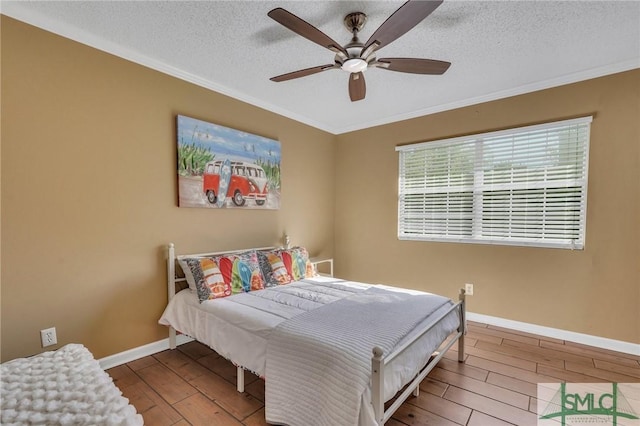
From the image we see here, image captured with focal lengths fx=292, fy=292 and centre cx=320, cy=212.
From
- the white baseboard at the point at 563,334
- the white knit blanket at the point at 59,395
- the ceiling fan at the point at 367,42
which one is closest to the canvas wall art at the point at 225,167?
the ceiling fan at the point at 367,42

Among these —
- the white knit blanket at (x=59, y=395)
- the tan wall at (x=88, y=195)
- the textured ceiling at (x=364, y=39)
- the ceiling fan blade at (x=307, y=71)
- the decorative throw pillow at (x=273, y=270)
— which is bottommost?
the white knit blanket at (x=59, y=395)

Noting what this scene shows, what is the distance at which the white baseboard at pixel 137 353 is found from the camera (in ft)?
7.70

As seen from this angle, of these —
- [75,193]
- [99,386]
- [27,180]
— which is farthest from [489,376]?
[27,180]

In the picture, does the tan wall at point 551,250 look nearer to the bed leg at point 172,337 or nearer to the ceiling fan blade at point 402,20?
the ceiling fan blade at point 402,20

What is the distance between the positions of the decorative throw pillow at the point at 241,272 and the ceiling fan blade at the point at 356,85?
1785 millimetres

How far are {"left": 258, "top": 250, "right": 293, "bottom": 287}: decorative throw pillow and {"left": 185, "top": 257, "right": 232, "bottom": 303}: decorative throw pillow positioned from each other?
43cm

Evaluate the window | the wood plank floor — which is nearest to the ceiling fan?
the window

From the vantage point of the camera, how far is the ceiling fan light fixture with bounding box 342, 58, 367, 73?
1918mm

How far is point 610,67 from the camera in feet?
8.53

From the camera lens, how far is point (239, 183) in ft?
10.5

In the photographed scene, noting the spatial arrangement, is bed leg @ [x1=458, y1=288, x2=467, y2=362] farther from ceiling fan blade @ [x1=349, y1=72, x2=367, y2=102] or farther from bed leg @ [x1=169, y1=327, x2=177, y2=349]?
bed leg @ [x1=169, y1=327, x2=177, y2=349]

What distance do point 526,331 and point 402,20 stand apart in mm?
3228

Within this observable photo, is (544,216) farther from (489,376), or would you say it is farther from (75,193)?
(75,193)

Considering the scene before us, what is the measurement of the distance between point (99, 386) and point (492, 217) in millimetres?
3611
